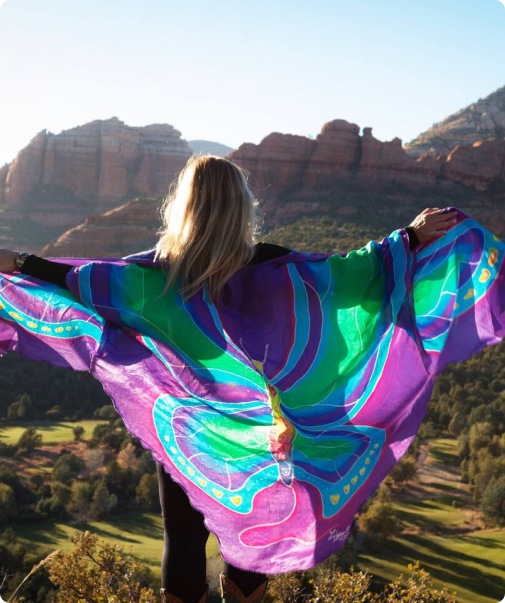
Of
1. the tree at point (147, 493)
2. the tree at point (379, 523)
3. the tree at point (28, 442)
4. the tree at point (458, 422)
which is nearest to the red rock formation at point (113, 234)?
the tree at point (28, 442)

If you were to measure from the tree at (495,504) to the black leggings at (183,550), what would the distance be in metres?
17.9

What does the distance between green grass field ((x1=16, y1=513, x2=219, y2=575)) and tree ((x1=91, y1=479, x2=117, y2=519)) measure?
292 millimetres

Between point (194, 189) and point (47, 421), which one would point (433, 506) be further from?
point (194, 189)

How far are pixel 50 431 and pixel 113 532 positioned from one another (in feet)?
30.6

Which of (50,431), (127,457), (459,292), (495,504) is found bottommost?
(50,431)

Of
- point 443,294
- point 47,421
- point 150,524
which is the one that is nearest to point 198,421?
point 443,294

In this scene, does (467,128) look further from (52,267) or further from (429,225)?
(52,267)

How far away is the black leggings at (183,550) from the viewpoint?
2.39 metres

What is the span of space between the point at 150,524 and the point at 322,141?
136ft

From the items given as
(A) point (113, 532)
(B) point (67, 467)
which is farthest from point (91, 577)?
(B) point (67, 467)

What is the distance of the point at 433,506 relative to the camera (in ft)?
64.9

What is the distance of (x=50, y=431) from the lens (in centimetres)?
2586

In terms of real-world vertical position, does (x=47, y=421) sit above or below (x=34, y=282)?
below

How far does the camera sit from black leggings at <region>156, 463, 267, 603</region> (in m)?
2.39
